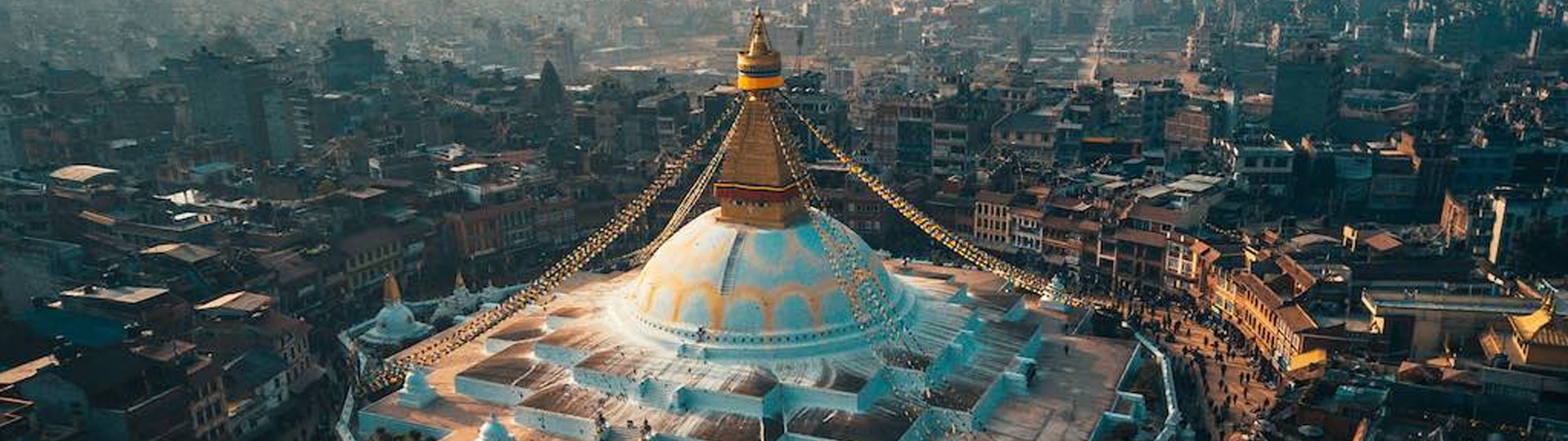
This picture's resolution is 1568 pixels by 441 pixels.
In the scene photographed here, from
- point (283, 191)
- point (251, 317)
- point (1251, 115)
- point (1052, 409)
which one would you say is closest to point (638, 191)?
point (283, 191)

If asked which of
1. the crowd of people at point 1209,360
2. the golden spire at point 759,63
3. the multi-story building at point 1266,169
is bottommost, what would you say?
the crowd of people at point 1209,360

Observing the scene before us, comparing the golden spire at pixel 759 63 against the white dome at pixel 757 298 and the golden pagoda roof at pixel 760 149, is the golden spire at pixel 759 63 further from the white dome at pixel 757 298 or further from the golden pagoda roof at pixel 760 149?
the white dome at pixel 757 298

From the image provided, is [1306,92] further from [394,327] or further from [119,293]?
[119,293]

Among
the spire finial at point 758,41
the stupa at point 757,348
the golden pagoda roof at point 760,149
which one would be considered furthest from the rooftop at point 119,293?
the spire finial at point 758,41

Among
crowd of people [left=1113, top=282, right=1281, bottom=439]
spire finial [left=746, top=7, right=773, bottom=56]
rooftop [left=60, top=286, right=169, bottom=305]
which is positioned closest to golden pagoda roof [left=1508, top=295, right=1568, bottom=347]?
crowd of people [left=1113, top=282, right=1281, bottom=439]

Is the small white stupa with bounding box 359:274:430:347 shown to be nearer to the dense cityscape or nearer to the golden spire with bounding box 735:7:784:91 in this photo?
the dense cityscape

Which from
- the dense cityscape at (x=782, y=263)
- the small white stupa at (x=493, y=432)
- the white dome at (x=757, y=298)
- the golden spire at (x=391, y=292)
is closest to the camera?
the small white stupa at (x=493, y=432)

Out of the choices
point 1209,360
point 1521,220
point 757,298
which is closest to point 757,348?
point 757,298
